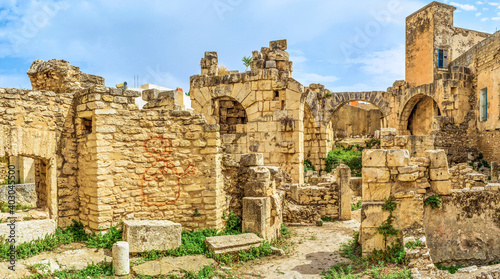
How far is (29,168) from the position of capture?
46.5ft

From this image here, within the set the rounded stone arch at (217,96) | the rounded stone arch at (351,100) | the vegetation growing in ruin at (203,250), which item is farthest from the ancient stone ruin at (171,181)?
the rounded stone arch at (351,100)

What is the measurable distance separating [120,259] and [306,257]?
344cm

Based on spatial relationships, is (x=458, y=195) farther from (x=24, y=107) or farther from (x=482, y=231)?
(x=24, y=107)

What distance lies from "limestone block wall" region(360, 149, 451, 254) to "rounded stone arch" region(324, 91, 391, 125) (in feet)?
39.4

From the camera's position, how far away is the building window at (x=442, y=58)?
73.5 ft

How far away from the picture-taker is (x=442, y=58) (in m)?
22.5

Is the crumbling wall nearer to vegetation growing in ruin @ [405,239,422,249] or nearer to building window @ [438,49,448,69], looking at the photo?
vegetation growing in ruin @ [405,239,422,249]

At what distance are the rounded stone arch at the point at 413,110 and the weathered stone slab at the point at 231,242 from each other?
15902 mm

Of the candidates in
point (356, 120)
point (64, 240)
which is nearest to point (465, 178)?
point (356, 120)

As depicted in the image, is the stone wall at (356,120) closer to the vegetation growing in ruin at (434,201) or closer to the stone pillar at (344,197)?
the stone pillar at (344,197)

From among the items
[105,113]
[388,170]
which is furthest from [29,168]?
[388,170]

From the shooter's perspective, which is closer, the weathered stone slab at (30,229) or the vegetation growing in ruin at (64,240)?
the vegetation growing in ruin at (64,240)

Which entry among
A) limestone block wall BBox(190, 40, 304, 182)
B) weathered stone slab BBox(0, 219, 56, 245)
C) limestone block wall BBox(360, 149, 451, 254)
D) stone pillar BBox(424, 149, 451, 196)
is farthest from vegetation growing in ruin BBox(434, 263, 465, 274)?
weathered stone slab BBox(0, 219, 56, 245)

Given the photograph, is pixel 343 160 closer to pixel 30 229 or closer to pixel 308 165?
pixel 308 165
